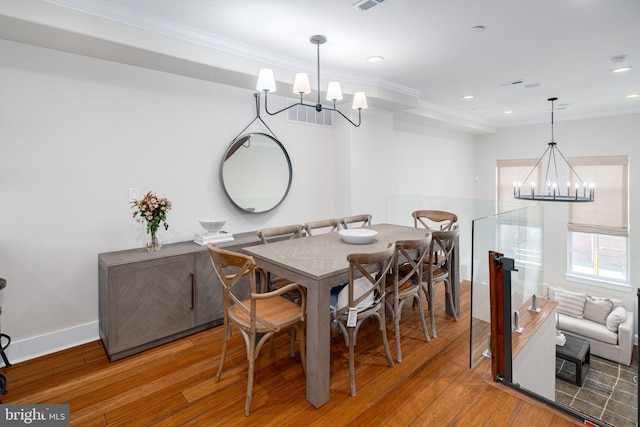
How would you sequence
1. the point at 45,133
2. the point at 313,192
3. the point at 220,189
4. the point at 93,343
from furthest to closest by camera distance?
1. the point at 313,192
2. the point at 220,189
3. the point at 93,343
4. the point at 45,133

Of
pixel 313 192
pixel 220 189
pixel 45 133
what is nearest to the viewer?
pixel 45 133

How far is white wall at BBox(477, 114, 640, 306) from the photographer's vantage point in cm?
599

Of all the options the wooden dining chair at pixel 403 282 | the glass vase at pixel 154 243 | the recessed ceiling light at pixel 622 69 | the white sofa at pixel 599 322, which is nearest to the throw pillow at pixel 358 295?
the wooden dining chair at pixel 403 282

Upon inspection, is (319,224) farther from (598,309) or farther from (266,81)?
(598,309)

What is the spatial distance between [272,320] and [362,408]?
0.74 meters

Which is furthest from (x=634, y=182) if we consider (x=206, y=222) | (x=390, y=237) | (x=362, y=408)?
(x=206, y=222)

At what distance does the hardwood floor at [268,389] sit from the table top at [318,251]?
793 mm

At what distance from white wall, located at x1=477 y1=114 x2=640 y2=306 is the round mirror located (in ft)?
18.7

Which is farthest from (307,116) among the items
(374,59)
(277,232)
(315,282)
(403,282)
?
(315,282)

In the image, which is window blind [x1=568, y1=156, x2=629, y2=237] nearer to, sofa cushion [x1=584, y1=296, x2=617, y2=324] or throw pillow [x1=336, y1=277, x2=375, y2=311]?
sofa cushion [x1=584, y1=296, x2=617, y2=324]

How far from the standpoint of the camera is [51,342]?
2652 millimetres

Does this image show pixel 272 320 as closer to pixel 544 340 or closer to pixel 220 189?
pixel 220 189

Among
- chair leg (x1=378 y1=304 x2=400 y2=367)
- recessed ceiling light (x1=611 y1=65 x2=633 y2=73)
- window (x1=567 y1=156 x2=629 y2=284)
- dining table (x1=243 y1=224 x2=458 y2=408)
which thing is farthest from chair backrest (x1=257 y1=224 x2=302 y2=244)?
window (x1=567 y1=156 x2=629 y2=284)

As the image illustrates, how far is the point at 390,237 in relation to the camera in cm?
312
